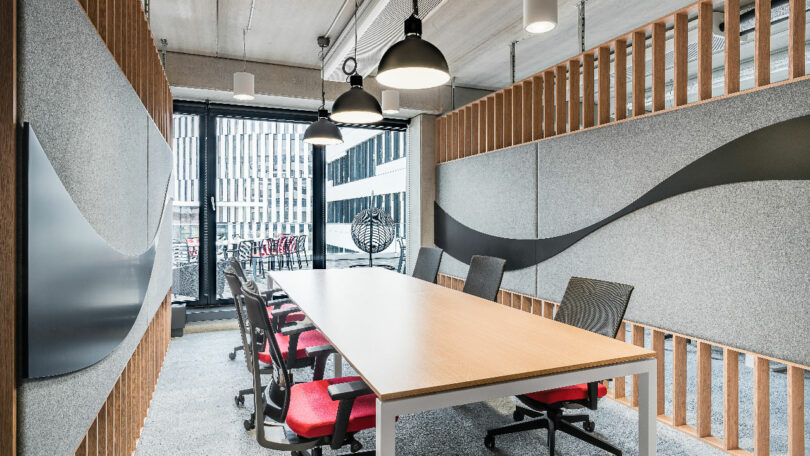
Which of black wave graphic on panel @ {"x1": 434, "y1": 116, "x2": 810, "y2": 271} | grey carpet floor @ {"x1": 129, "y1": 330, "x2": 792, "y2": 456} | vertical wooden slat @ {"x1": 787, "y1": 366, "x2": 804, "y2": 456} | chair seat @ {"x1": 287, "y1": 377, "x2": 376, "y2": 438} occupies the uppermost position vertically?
black wave graphic on panel @ {"x1": 434, "y1": 116, "x2": 810, "y2": 271}

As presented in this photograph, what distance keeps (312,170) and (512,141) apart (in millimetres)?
2774

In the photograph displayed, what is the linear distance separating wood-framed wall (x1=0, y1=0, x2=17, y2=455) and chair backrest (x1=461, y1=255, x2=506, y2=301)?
2660mm

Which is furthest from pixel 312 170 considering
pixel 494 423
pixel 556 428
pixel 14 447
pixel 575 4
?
pixel 14 447

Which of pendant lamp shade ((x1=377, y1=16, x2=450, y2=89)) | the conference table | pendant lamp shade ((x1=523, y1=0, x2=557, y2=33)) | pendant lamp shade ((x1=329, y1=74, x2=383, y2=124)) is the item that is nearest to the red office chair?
the conference table

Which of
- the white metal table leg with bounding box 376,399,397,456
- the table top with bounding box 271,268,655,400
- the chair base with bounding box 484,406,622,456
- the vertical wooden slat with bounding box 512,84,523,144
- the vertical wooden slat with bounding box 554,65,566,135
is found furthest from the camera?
the vertical wooden slat with bounding box 512,84,523,144

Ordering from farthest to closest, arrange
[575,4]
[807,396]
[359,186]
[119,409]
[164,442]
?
[359,186], [575,4], [807,396], [164,442], [119,409]

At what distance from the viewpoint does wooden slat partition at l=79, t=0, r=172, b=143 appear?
1880mm

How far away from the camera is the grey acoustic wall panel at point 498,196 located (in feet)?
14.0

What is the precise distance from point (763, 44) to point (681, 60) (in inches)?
19.9

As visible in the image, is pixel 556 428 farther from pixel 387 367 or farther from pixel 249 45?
pixel 249 45

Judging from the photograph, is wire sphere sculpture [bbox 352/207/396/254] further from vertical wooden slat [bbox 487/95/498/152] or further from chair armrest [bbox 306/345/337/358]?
chair armrest [bbox 306/345/337/358]

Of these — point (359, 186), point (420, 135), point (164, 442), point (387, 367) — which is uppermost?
point (420, 135)

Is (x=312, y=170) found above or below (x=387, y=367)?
above

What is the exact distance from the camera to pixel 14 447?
3.45 ft
